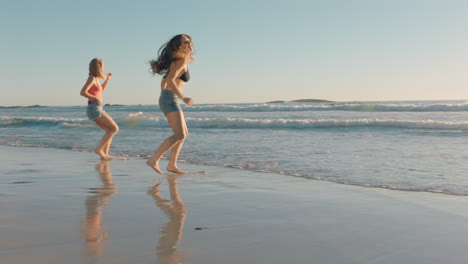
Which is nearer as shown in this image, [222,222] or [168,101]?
[222,222]

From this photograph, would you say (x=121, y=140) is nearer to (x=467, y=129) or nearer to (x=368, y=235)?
(x=368, y=235)

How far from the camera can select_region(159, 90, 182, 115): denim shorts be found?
18.2ft

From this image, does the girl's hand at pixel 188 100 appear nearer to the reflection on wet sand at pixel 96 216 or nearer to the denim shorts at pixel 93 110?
the reflection on wet sand at pixel 96 216

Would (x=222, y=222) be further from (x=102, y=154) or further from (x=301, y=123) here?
(x=301, y=123)

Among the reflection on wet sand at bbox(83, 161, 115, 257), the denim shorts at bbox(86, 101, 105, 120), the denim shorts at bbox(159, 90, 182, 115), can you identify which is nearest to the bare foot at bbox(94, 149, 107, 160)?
the denim shorts at bbox(86, 101, 105, 120)

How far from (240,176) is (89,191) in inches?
77.0

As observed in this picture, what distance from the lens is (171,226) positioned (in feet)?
9.57

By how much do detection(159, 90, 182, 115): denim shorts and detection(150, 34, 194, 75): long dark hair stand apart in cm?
30

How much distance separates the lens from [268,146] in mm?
9219

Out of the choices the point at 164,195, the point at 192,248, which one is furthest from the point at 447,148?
the point at 192,248

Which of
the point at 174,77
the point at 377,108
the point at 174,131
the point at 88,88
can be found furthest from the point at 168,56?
the point at 377,108

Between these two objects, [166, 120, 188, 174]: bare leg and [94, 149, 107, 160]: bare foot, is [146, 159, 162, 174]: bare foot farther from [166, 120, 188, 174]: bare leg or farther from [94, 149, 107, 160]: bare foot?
[94, 149, 107, 160]: bare foot

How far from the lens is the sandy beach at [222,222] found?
235cm

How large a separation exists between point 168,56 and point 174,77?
29 cm
